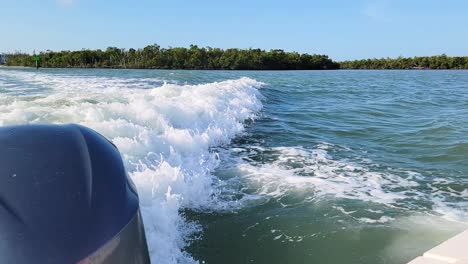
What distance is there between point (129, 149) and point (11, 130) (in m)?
2.99

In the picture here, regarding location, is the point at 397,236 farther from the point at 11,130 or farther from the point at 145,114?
the point at 145,114

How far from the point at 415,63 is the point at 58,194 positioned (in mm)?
107021

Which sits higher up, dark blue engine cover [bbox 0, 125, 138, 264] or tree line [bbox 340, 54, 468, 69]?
tree line [bbox 340, 54, 468, 69]

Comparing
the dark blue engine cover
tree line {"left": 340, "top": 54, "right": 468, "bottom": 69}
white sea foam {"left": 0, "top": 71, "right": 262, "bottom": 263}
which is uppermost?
tree line {"left": 340, "top": 54, "right": 468, "bottom": 69}

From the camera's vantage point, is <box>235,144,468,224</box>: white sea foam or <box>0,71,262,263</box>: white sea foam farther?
<box>235,144,468,224</box>: white sea foam

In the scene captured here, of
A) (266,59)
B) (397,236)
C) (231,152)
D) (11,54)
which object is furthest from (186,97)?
(11,54)

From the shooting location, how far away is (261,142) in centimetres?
812

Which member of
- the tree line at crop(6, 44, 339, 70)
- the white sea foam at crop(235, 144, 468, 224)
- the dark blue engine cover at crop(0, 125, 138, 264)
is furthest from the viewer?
the tree line at crop(6, 44, 339, 70)

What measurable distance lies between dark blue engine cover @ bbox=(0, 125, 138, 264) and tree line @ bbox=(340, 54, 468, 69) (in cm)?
10166

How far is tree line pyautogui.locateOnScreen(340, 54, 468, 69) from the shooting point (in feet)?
298

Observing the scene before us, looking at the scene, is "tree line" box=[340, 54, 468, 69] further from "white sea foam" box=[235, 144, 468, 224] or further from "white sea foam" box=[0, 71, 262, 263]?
"white sea foam" box=[235, 144, 468, 224]

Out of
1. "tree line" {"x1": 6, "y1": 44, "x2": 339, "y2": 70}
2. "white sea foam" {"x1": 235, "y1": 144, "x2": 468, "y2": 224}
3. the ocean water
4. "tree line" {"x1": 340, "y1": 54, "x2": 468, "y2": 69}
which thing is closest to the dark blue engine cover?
the ocean water

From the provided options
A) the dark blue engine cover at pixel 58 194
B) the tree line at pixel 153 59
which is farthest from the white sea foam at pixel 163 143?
the tree line at pixel 153 59

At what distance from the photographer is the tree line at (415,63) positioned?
298 feet
